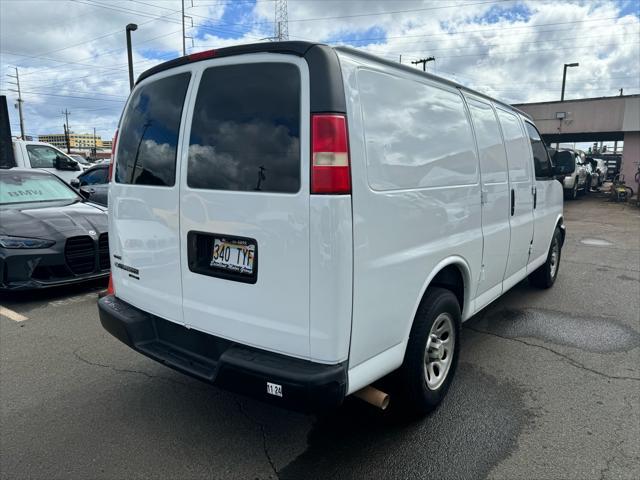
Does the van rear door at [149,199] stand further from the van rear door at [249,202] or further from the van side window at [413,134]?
the van side window at [413,134]

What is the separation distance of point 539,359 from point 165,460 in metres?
3.06

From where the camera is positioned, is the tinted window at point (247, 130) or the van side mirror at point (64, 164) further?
the van side mirror at point (64, 164)

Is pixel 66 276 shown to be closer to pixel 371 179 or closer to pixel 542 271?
pixel 371 179

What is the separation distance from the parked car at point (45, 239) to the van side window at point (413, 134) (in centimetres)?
450

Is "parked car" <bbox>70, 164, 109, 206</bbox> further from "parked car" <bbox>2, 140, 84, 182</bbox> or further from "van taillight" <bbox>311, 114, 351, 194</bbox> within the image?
Answer: "van taillight" <bbox>311, 114, 351, 194</bbox>

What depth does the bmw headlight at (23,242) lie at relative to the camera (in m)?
5.18

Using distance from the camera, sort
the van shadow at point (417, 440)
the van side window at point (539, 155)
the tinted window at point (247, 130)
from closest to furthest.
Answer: the tinted window at point (247, 130) < the van shadow at point (417, 440) < the van side window at point (539, 155)

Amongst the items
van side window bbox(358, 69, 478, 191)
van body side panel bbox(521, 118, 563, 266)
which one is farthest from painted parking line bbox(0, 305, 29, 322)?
van body side panel bbox(521, 118, 563, 266)

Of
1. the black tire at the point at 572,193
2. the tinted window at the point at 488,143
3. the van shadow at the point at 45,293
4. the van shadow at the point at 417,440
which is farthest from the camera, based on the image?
the black tire at the point at 572,193

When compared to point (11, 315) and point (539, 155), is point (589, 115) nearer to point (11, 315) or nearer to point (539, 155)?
Result: point (539, 155)

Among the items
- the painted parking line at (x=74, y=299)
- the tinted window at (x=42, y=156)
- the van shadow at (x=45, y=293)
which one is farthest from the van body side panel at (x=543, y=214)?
the tinted window at (x=42, y=156)

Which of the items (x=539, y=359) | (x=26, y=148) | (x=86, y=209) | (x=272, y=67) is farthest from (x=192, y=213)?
(x=26, y=148)

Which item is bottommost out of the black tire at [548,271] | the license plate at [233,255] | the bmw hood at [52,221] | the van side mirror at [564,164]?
the black tire at [548,271]

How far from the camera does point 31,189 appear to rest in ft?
21.4
